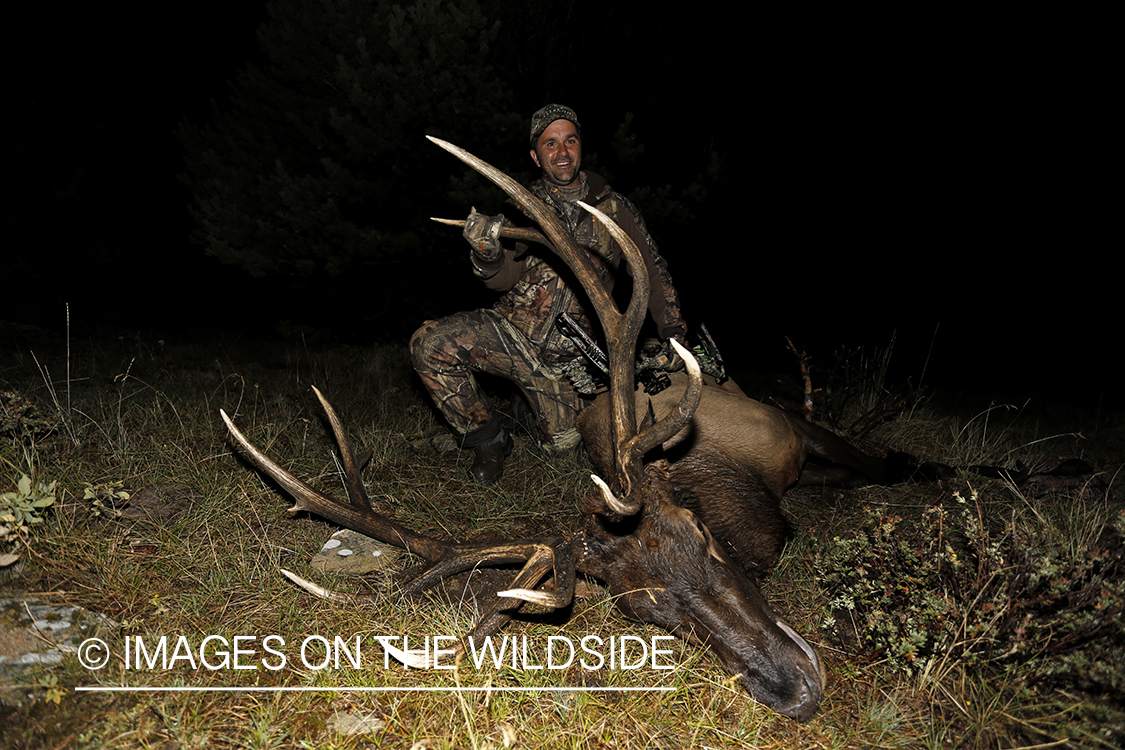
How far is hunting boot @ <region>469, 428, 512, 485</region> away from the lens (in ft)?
10.7

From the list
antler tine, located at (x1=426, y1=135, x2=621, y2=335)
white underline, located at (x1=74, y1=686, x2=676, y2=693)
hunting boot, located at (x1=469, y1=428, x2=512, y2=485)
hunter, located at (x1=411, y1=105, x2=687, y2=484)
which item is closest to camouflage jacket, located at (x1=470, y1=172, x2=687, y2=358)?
hunter, located at (x1=411, y1=105, x2=687, y2=484)

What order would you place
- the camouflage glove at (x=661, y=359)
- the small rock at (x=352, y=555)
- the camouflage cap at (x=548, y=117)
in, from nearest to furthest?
the small rock at (x=352, y=555) < the camouflage glove at (x=661, y=359) < the camouflage cap at (x=548, y=117)

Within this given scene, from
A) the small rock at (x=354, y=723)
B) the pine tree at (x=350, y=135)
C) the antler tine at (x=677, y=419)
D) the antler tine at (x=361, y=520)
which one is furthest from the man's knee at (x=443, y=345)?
the pine tree at (x=350, y=135)

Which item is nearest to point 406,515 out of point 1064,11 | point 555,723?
point 555,723

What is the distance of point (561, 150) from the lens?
340 cm

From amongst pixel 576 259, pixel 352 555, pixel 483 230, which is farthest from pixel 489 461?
pixel 576 259

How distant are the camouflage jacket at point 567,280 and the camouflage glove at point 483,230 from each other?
0.51 metres

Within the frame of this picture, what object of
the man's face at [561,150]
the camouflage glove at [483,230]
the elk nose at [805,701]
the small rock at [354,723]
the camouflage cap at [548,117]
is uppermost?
the camouflage cap at [548,117]

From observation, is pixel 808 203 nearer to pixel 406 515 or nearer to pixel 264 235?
pixel 264 235

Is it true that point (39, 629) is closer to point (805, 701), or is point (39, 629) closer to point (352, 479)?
point (352, 479)

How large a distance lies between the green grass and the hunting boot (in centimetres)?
8

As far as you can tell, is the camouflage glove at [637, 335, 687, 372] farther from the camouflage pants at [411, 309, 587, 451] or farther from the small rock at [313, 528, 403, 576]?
the small rock at [313, 528, 403, 576]

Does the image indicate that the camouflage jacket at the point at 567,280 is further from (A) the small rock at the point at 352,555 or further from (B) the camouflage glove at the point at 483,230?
(A) the small rock at the point at 352,555

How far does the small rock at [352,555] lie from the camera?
2410 mm
